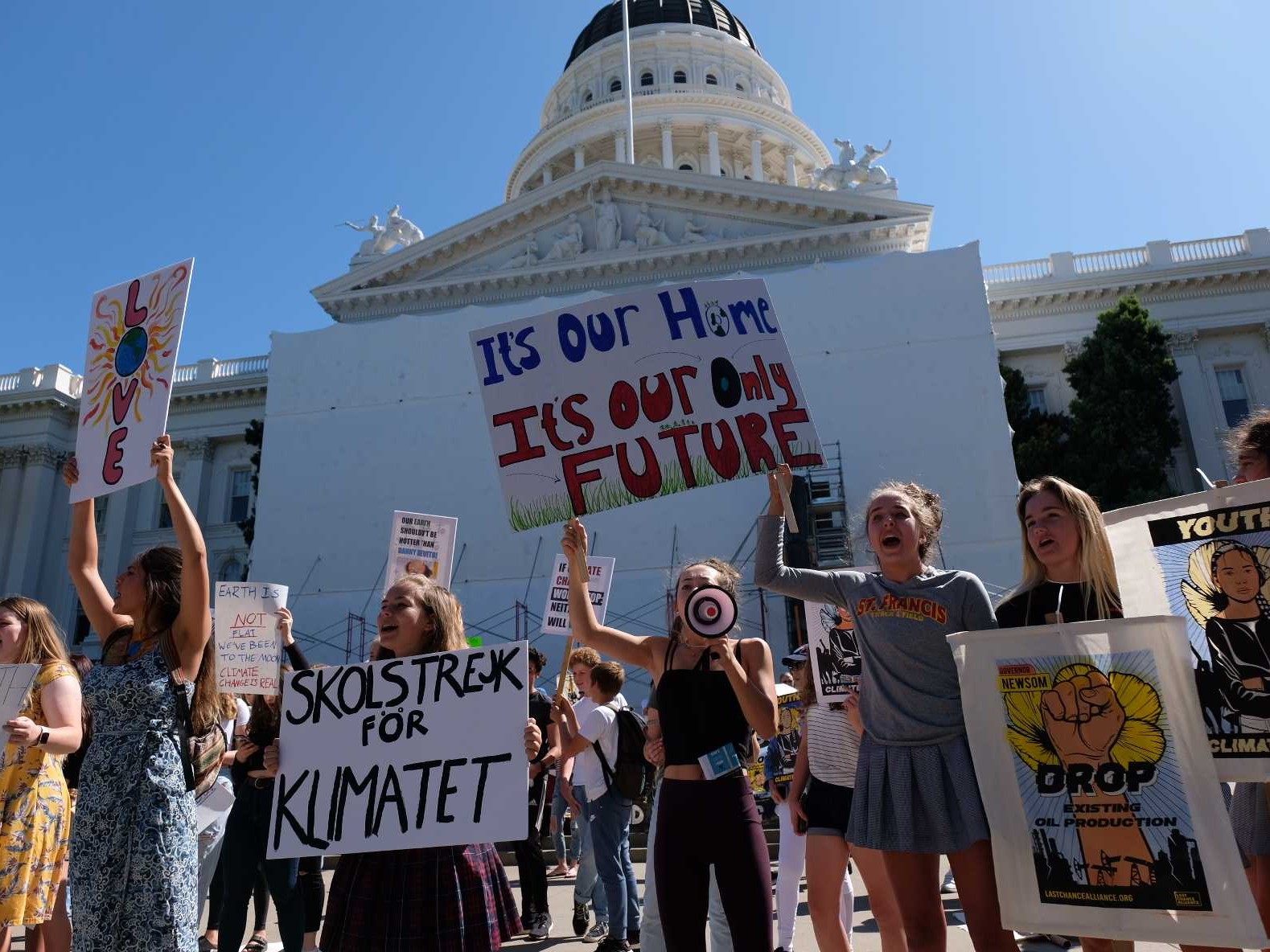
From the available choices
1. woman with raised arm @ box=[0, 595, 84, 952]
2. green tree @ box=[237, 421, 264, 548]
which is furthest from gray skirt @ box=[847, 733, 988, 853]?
green tree @ box=[237, 421, 264, 548]

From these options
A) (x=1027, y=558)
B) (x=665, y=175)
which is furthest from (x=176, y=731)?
(x=665, y=175)

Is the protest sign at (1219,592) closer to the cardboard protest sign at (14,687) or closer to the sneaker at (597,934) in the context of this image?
the cardboard protest sign at (14,687)

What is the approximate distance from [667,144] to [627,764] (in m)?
42.2

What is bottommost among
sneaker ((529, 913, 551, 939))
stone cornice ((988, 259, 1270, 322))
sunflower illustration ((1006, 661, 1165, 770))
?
sneaker ((529, 913, 551, 939))

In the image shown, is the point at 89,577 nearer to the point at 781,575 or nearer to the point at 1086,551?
the point at 781,575

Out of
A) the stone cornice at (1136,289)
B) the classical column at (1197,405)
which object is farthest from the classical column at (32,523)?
the classical column at (1197,405)

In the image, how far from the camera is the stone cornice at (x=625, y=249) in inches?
1031

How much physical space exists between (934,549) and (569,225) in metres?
26.2

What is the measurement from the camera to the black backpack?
17.9ft

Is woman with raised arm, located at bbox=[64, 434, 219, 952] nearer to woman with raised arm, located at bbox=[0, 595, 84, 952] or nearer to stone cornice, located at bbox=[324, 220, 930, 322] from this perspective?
woman with raised arm, located at bbox=[0, 595, 84, 952]

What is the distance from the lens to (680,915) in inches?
124

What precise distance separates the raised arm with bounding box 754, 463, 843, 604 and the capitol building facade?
17.0 m

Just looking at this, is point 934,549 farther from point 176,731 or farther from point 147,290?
point 147,290

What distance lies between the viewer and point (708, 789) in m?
3.21
